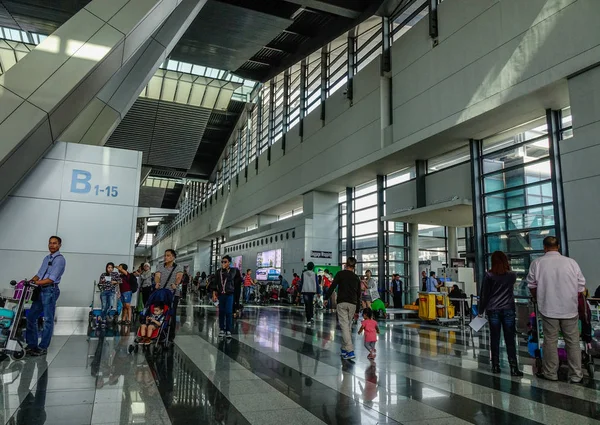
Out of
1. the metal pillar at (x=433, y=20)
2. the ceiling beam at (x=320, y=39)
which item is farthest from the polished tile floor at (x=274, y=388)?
the ceiling beam at (x=320, y=39)

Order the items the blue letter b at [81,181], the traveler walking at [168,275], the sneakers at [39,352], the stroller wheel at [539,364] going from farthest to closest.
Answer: the blue letter b at [81,181] < the traveler walking at [168,275] < the sneakers at [39,352] < the stroller wheel at [539,364]

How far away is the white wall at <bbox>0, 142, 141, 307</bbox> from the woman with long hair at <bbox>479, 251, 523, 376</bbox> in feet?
30.7

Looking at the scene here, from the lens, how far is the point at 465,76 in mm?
14531

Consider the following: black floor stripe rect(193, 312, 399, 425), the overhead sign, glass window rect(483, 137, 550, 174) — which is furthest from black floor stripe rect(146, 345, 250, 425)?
the overhead sign

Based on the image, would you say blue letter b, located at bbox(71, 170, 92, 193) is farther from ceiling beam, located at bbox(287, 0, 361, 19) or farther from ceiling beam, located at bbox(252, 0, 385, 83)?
ceiling beam, located at bbox(252, 0, 385, 83)

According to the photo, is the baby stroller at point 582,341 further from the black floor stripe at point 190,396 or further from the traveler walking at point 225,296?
the traveler walking at point 225,296

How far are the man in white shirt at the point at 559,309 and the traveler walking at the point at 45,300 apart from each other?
6.76 meters

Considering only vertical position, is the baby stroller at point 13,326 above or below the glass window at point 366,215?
below

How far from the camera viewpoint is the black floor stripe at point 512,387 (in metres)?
4.20

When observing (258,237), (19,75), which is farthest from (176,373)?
(258,237)

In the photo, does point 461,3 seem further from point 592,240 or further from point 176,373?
point 176,373

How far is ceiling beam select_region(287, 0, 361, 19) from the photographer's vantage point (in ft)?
61.9

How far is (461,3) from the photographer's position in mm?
14906

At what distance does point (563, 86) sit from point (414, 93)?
6.07m
